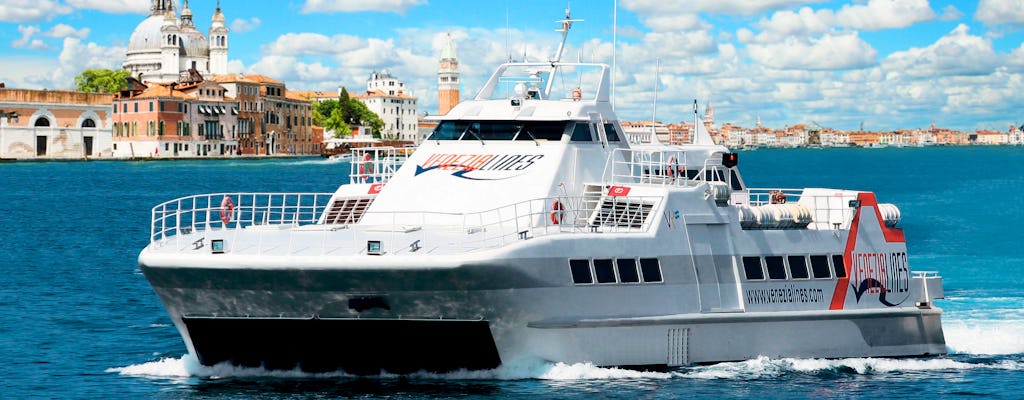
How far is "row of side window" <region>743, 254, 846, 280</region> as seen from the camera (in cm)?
2030

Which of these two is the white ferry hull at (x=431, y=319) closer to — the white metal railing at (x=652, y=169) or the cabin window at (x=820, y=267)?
the cabin window at (x=820, y=267)

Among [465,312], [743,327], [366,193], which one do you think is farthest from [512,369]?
[366,193]

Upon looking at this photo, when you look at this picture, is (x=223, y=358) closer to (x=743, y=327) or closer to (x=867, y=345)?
(x=743, y=327)

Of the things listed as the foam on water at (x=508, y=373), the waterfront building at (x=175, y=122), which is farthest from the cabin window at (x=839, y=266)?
the waterfront building at (x=175, y=122)

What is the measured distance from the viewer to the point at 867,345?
21.5 meters

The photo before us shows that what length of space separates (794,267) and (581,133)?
4037mm

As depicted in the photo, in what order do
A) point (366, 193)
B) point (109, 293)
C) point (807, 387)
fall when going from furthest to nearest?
point (109, 293)
point (366, 193)
point (807, 387)

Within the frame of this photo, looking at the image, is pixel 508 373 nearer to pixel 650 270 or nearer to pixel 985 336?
pixel 650 270

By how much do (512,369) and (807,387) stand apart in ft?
15.2

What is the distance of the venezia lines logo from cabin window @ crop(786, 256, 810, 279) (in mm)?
4361

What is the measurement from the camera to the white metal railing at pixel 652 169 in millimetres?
20562

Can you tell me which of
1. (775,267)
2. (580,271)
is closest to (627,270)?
(580,271)

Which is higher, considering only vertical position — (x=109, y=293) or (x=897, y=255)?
(x=897, y=255)

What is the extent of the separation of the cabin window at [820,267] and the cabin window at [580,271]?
15.2ft
